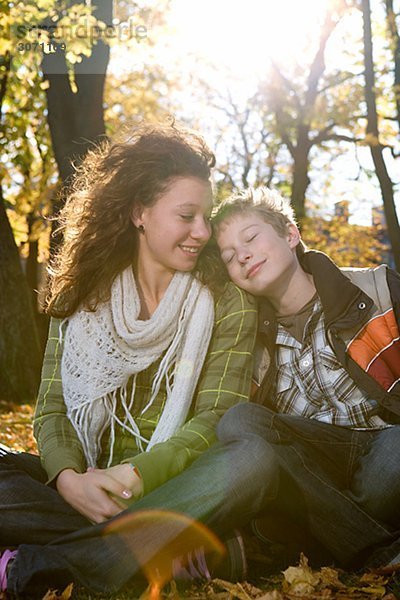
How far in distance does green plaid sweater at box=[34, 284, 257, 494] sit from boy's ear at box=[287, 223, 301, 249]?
1.22ft

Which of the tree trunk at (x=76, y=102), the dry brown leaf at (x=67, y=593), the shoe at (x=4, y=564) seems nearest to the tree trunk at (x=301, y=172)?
the tree trunk at (x=76, y=102)

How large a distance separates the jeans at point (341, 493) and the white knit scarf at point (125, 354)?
0.51 meters

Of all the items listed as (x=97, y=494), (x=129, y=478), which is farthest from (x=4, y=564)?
(x=129, y=478)

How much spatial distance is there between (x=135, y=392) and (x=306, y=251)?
3.88ft

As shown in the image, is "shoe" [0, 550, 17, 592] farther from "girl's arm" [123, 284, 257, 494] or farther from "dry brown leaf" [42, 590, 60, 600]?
"girl's arm" [123, 284, 257, 494]

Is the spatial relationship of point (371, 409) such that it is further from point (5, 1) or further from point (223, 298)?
point (5, 1)

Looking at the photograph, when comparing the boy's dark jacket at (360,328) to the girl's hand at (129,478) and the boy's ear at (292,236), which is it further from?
the girl's hand at (129,478)

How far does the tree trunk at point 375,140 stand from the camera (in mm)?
10141

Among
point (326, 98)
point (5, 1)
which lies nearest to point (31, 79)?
point (5, 1)

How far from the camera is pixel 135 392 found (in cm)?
398

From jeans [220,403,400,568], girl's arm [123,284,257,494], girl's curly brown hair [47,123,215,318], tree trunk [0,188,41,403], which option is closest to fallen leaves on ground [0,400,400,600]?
jeans [220,403,400,568]

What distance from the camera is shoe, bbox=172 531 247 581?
10.1 ft

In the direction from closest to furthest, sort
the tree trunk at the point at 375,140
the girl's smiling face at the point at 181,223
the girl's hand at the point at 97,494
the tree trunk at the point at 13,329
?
the girl's hand at the point at 97,494 → the girl's smiling face at the point at 181,223 → the tree trunk at the point at 375,140 → the tree trunk at the point at 13,329

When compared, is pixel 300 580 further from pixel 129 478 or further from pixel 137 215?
pixel 137 215
